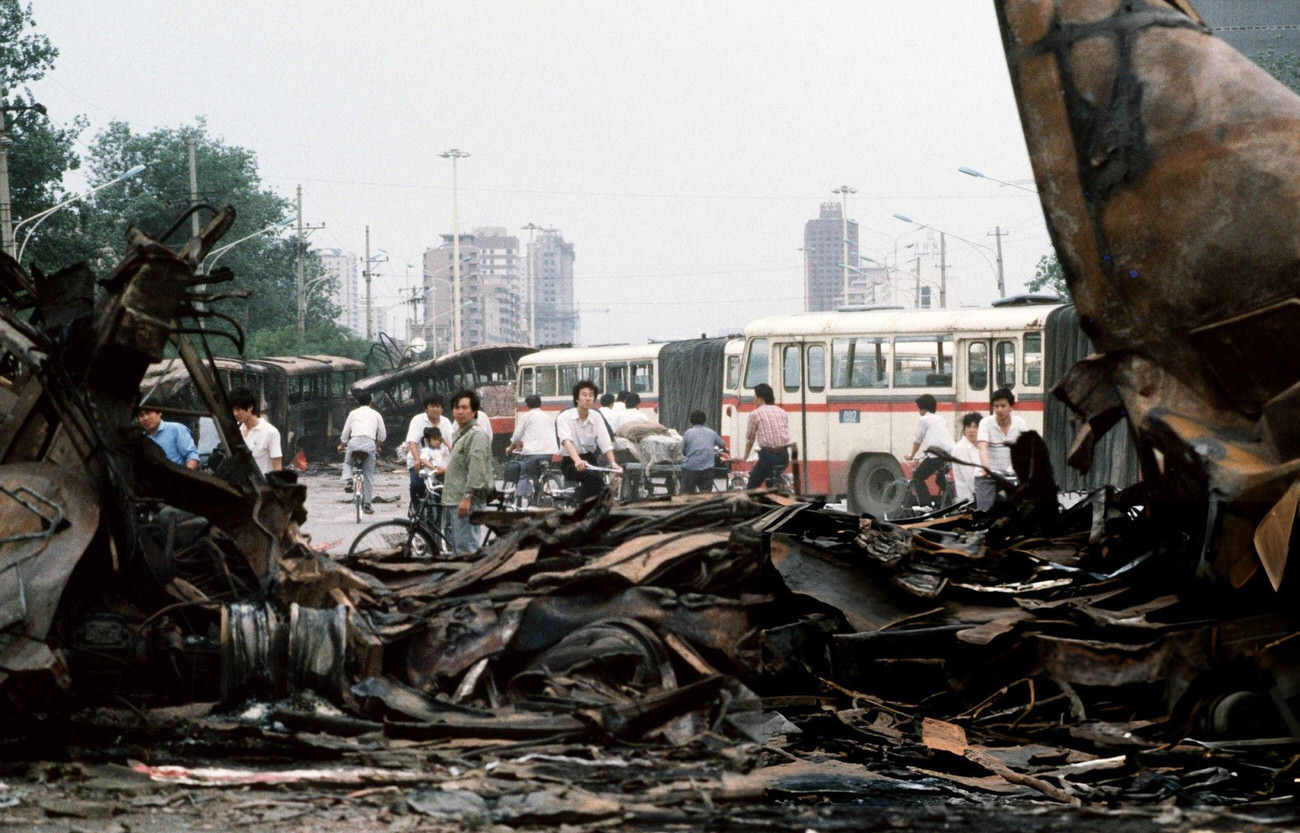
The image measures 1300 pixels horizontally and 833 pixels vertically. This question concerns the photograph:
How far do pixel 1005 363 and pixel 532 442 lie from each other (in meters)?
8.65

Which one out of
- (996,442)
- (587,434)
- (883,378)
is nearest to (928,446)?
(996,442)

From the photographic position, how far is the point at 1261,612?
6.30 m

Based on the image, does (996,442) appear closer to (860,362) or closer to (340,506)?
(860,362)

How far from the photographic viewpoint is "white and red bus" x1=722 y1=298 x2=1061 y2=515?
21.3 m

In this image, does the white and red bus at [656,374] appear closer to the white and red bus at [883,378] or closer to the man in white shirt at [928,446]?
the white and red bus at [883,378]

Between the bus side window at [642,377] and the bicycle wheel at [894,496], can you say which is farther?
the bus side window at [642,377]

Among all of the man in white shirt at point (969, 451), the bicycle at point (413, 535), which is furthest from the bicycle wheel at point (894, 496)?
the bicycle at point (413, 535)

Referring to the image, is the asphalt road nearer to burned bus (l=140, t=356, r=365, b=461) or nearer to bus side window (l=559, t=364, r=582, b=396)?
burned bus (l=140, t=356, r=365, b=461)

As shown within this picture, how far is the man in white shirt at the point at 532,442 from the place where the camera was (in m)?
16.5

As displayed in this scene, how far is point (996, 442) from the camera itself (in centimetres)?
→ 1483

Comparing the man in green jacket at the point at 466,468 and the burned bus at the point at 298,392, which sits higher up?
the burned bus at the point at 298,392

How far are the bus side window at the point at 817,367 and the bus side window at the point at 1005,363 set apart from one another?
2.86m

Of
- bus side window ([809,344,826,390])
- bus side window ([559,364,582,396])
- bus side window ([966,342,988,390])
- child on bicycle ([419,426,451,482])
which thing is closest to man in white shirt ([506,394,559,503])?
child on bicycle ([419,426,451,482])

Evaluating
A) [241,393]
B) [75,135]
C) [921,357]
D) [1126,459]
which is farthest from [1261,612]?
[75,135]
